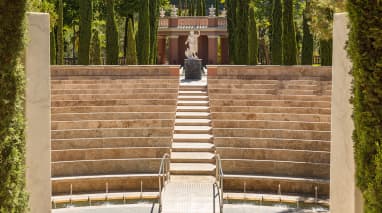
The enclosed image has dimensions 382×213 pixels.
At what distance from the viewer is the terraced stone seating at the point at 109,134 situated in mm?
12781

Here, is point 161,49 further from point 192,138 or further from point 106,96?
point 192,138

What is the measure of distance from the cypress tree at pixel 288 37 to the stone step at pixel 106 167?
14.1 m

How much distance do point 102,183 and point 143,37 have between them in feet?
60.0

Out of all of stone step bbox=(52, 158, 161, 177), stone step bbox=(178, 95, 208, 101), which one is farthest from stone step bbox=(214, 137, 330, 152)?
stone step bbox=(178, 95, 208, 101)

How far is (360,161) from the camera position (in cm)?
632

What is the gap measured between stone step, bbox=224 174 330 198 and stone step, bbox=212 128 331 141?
1813 millimetres

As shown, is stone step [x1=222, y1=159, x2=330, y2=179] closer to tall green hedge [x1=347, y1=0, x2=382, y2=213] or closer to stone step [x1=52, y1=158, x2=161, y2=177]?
stone step [x1=52, y1=158, x2=161, y2=177]

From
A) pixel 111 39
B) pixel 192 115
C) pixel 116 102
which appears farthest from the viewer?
pixel 111 39

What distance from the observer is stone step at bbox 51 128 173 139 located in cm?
1415

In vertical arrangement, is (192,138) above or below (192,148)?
above

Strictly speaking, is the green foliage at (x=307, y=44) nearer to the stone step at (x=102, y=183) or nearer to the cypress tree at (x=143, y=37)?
the cypress tree at (x=143, y=37)

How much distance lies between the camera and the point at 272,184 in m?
12.7

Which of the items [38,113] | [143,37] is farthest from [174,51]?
[38,113]

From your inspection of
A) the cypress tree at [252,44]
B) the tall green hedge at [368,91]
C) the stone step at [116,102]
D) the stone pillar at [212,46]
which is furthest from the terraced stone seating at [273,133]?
the stone pillar at [212,46]
